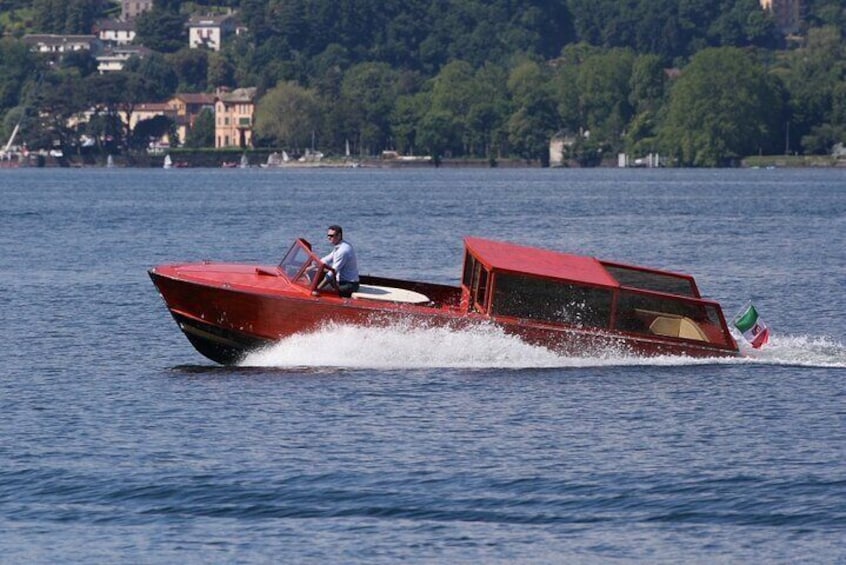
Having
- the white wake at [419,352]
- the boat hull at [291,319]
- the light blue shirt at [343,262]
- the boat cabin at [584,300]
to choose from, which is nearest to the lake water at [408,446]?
the white wake at [419,352]

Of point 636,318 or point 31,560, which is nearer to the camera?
point 31,560

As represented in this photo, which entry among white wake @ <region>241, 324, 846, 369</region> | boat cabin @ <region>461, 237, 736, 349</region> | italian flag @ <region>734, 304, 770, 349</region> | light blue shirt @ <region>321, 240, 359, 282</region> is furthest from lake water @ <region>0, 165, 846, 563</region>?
light blue shirt @ <region>321, 240, 359, 282</region>

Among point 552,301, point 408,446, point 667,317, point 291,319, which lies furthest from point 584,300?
point 408,446

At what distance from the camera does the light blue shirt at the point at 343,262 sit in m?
33.0

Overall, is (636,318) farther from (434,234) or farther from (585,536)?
(434,234)

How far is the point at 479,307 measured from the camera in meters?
33.5

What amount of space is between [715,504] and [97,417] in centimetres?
977

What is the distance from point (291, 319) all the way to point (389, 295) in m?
1.87

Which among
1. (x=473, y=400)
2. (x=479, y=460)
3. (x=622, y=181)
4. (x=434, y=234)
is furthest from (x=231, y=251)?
(x=622, y=181)

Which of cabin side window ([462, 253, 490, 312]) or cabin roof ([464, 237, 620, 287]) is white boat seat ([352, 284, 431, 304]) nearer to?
cabin side window ([462, 253, 490, 312])

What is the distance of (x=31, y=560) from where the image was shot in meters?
22.2

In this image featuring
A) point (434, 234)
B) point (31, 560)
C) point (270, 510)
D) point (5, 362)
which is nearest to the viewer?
Answer: point (31, 560)

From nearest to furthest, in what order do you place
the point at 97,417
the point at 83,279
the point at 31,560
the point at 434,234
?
the point at 31,560, the point at 97,417, the point at 83,279, the point at 434,234

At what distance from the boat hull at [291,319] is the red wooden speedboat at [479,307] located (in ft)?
0.05
